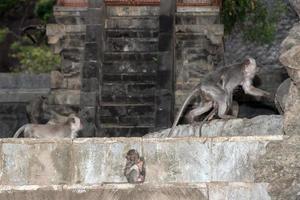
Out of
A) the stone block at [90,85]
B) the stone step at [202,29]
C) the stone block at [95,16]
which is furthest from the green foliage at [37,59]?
the stone block at [90,85]

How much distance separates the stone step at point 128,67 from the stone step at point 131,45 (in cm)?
39

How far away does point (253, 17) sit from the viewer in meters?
22.3

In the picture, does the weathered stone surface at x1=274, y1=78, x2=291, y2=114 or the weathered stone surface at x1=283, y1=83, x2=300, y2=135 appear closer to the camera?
the weathered stone surface at x1=283, y1=83, x2=300, y2=135

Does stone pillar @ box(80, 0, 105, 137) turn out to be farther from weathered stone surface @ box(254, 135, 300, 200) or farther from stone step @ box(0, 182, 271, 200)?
weathered stone surface @ box(254, 135, 300, 200)

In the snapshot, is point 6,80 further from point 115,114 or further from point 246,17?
point 246,17

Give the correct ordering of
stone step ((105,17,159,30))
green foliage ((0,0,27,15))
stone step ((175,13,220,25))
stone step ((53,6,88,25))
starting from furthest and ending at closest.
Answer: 1. green foliage ((0,0,27,15))
2. stone step ((105,17,159,30))
3. stone step ((53,6,88,25))
4. stone step ((175,13,220,25))

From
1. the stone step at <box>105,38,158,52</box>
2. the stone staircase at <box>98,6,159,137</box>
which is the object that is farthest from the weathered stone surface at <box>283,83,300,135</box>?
the stone step at <box>105,38,158,52</box>

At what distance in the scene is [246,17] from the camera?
22.3 meters

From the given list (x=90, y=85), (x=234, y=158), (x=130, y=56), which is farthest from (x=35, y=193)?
(x=130, y=56)

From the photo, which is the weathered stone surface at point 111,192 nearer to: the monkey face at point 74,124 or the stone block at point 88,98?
the monkey face at point 74,124

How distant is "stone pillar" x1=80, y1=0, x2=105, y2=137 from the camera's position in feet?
60.6

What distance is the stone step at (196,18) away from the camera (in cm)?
1989

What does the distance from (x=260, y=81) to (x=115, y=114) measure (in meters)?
3.15

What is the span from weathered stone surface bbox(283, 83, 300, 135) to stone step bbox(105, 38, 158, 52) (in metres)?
8.80
